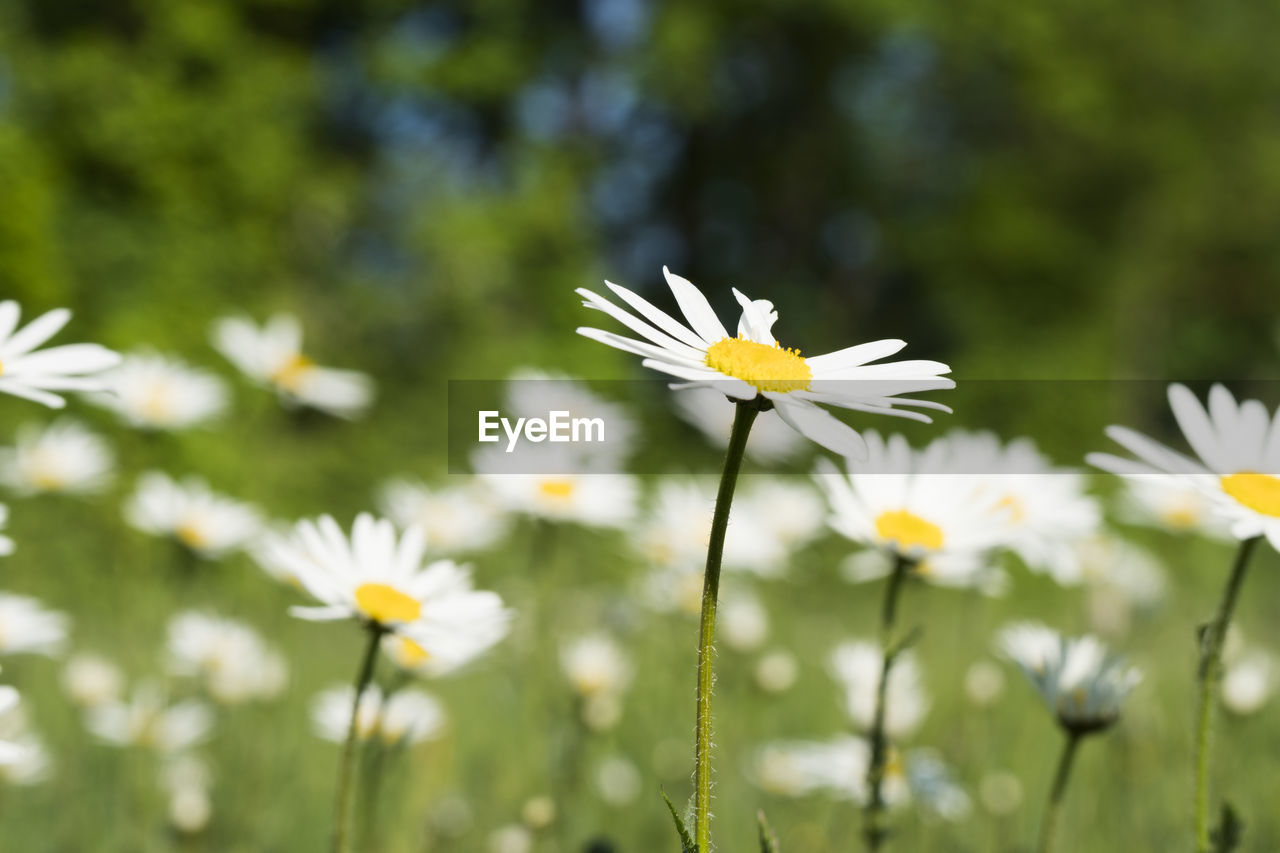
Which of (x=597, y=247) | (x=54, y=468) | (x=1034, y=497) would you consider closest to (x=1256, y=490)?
(x=1034, y=497)

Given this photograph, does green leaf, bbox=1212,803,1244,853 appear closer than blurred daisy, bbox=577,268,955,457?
No

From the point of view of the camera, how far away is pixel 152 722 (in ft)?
4.93

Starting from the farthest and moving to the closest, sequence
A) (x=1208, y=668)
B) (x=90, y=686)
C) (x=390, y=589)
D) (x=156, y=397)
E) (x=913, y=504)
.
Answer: (x=156, y=397), (x=90, y=686), (x=913, y=504), (x=390, y=589), (x=1208, y=668)

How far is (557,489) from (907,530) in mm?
758

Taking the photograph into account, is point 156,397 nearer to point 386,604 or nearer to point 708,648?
point 386,604

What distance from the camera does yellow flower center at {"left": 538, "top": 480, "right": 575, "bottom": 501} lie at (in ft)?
5.06

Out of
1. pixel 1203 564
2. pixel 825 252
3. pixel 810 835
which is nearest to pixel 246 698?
pixel 810 835

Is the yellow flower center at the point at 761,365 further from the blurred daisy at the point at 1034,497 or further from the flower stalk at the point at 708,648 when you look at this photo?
the blurred daisy at the point at 1034,497

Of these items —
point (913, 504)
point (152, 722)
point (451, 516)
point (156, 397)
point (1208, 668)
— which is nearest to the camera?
point (1208, 668)

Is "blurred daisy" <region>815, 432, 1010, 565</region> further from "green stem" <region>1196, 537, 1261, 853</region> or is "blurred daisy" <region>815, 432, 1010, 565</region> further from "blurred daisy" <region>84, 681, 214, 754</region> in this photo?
"blurred daisy" <region>84, 681, 214, 754</region>

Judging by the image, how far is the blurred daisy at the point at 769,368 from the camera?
55cm

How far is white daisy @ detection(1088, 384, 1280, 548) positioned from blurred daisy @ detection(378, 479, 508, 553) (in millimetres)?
1159

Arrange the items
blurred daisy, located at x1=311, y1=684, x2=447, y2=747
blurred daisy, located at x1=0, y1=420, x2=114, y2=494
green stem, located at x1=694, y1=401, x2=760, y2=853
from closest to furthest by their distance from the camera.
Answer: green stem, located at x1=694, y1=401, x2=760, y2=853 < blurred daisy, located at x1=311, y1=684, x2=447, y2=747 < blurred daisy, located at x1=0, y1=420, x2=114, y2=494

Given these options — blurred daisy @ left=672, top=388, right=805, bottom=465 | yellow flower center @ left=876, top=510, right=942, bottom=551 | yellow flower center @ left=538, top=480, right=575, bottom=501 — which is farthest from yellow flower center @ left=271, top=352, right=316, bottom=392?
yellow flower center @ left=876, top=510, right=942, bottom=551
